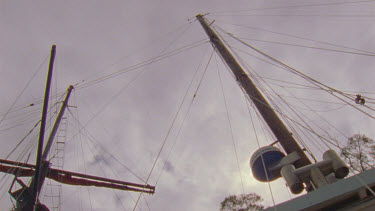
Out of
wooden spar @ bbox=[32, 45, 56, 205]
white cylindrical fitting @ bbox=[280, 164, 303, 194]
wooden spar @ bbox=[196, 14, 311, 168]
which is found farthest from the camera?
wooden spar @ bbox=[32, 45, 56, 205]

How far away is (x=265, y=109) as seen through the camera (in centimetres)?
518

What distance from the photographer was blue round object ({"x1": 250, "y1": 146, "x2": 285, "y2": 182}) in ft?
15.4

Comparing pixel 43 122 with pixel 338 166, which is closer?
pixel 338 166

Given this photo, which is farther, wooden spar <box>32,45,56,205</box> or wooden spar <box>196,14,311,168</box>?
wooden spar <box>32,45,56,205</box>

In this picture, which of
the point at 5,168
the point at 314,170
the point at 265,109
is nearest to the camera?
the point at 314,170

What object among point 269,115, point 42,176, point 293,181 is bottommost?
point 293,181

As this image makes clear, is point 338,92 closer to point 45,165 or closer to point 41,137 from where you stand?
point 41,137

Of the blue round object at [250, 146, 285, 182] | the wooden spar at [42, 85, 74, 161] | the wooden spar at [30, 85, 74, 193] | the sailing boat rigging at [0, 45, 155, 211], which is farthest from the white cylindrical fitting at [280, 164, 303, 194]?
the wooden spar at [42, 85, 74, 161]

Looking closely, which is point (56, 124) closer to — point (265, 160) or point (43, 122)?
point (43, 122)

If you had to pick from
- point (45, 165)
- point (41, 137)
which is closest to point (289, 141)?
point (41, 137)

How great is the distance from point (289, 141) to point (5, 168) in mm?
14341

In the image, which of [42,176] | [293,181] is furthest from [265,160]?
[42,176]

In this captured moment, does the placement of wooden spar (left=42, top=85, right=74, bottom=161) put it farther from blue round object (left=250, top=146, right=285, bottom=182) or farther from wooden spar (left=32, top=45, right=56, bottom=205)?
blue round object (left=250, top=146, right=285, bottom=182)

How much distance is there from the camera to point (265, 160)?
15.7 ft
